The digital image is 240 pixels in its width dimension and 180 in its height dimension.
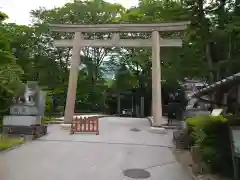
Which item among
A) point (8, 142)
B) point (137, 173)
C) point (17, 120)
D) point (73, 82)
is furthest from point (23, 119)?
point (137, 173)

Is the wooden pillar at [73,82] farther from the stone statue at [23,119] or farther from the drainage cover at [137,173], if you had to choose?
the drainage cover at [137,173]

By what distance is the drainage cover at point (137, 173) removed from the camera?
693cm

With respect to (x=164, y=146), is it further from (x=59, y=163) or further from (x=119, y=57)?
(x=119, y=57)

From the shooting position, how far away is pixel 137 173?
284 inches

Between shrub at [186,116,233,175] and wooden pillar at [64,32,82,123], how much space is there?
31.5 ft

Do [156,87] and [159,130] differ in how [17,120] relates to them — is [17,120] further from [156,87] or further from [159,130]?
[156,87]

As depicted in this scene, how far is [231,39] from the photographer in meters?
16.4

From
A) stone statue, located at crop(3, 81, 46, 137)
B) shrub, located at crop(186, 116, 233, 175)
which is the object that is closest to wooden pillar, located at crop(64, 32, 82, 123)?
stone statue, located at crop(3, 81, 46, 137)

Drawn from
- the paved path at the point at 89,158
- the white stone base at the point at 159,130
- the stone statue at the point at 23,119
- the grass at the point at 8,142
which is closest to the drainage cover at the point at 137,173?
the paved path at the point at 89,158

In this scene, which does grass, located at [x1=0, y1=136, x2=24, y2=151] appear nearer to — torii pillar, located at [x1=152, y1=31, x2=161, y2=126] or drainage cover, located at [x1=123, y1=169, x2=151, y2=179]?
drainage cover, located at [x1=123, y1=169, x2=151, y2=179]

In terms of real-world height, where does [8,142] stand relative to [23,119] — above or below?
below

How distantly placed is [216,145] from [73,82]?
1067 centimetres

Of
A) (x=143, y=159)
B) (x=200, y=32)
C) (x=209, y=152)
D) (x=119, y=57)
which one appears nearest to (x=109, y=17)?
(x=119, y=57)

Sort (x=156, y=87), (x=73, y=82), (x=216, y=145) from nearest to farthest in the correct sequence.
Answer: (x=216, y=145), (x=156, y=87), (x=73, y=82)
